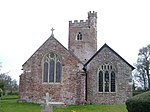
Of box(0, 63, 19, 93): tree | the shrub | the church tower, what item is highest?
the church tower

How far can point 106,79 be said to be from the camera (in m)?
32.5

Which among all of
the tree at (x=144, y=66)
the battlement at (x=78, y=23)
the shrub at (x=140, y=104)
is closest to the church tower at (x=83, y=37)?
the battlement at (x=78, y=23)

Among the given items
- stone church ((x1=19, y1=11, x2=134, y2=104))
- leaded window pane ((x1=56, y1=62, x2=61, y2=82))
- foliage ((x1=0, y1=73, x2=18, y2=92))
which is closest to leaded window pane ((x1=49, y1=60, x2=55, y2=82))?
stone church ((x1=19, y1=11, x2=134, y2=104))

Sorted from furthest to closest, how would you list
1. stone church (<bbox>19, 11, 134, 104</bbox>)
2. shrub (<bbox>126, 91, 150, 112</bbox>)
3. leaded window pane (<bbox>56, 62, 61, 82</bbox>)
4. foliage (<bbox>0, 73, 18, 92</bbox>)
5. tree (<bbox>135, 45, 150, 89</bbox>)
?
1. tree (<bbox>135, 45, 150, 89</bbox>)
2. leaded window pane (<bbox>56, 62, 61, 82</bbox>)
3. stone church (<bbox>19, 11, 134, 104</bbox>)
4. foliage (<bbox>0, 73, 18, 92</bbox>)
5. shrub (<bbox>126, 91, 150, 112</bbox>)

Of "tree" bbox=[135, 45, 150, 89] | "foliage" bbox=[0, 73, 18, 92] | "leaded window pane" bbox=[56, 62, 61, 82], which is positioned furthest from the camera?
"tree" bbox=[135, 45, 150, 89]

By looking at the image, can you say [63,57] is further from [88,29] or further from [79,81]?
[88,29]

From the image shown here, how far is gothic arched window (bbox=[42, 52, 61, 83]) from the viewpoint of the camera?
3253 centimetres

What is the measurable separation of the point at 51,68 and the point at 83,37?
1372 centimetres

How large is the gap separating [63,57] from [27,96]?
18.8ft

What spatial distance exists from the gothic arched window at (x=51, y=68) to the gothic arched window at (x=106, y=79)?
4.51m

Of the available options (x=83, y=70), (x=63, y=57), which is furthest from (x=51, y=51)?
(x=83, y=70)

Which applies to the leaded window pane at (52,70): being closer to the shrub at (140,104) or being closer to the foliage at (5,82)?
the foliage at (5,82)

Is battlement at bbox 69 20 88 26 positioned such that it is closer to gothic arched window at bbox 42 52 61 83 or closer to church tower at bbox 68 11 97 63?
church tower at bbox 68 11 97 63

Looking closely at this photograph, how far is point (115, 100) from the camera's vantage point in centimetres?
3206
